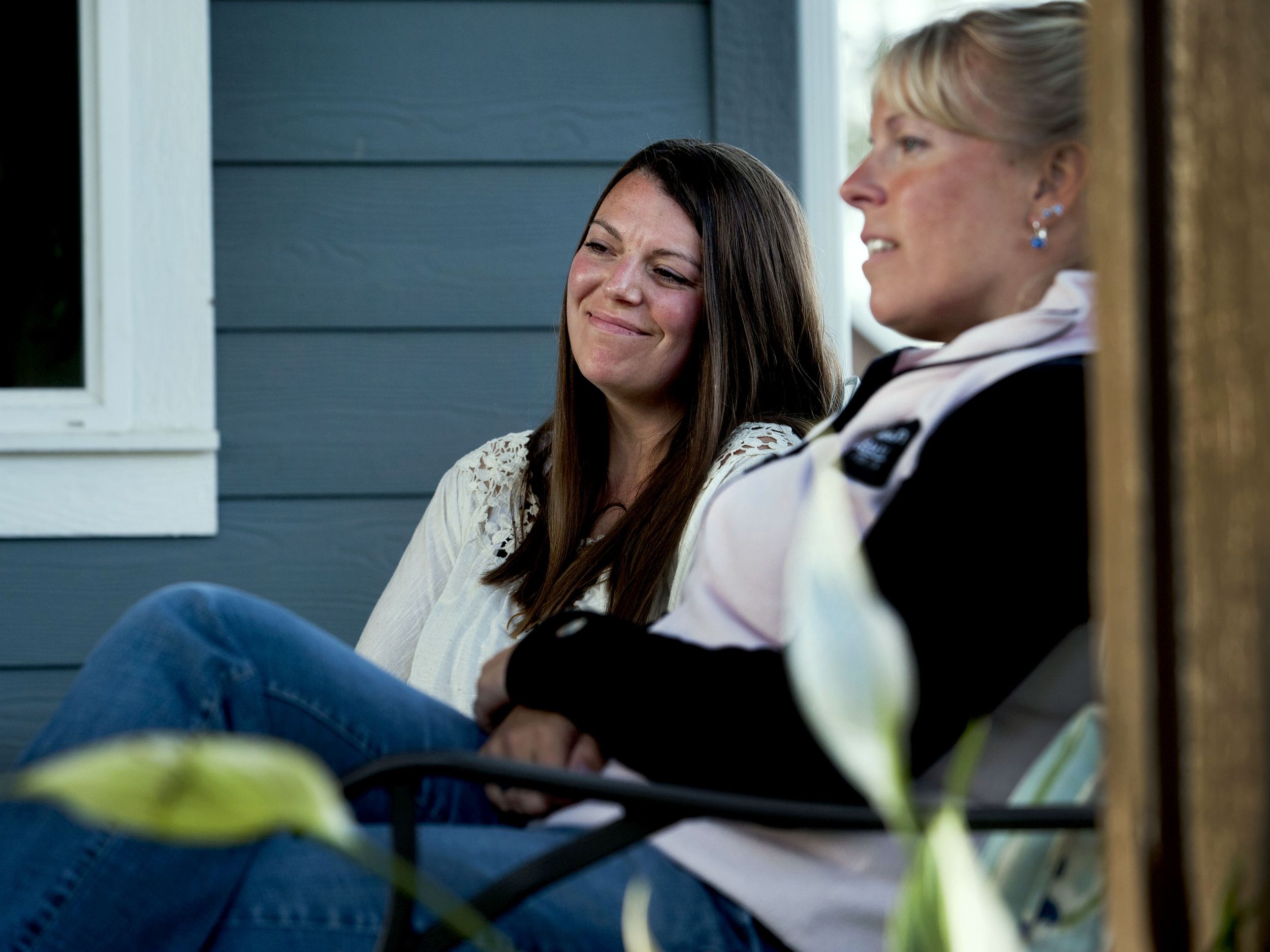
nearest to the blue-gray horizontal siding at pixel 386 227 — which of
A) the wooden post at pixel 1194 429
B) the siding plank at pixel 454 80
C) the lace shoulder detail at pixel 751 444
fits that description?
the siding plank at pixel 454 80

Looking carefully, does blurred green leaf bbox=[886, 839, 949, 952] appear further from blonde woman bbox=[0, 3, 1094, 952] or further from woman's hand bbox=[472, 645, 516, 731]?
woman's hand bbox=[472, 645, 516, 731]

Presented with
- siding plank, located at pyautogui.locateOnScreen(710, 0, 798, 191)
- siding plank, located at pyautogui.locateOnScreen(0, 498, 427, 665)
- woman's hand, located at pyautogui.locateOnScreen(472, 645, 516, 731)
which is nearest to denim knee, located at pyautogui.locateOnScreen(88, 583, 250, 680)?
woman's hand, located at pyautogui.locateOnScreen(472, 645, 516, 731)

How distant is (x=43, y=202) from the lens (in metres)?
2.16

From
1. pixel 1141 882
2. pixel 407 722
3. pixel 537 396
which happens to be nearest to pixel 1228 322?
pixel 1141 882

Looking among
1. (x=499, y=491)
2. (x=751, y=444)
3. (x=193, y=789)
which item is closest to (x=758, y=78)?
(x=751, y=444)

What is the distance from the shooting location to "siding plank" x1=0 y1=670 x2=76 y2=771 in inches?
81.6

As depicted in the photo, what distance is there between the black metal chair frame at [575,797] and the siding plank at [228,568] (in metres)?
1.36

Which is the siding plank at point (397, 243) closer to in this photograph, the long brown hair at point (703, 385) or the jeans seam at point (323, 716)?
the long brown hair at point (703, 385)

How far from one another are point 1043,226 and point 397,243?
1.27m

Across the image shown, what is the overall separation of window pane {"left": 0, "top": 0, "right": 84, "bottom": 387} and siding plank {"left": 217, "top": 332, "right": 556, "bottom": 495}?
0.28 metres

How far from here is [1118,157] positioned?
523 millimetres

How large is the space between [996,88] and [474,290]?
3.89 feet

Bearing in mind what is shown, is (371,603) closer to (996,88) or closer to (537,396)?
(537,396)

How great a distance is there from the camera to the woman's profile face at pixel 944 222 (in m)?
1.16
